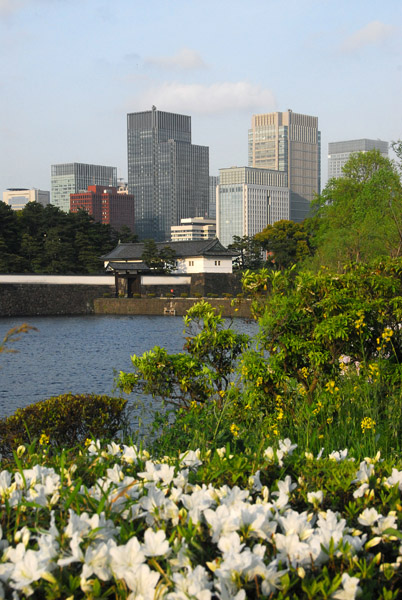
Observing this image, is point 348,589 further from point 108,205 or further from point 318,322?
point 108,205

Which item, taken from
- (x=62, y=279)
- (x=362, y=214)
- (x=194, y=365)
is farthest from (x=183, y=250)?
(x=194, y=365)

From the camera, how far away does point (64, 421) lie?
274 inches

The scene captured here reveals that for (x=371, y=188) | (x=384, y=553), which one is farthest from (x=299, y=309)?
(x=371, y=188)

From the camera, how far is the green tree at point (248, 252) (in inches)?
2484

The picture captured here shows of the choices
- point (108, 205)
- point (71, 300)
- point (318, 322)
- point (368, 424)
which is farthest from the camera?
point (108, 205)

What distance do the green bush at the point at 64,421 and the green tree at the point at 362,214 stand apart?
1632 cm

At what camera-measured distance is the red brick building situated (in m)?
173

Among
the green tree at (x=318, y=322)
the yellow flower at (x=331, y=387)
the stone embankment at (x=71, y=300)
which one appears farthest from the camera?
the stone embankment at (x=71, y=300)

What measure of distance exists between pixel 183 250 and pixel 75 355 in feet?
107

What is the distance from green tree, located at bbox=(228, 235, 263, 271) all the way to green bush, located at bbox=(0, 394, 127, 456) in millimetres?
55795

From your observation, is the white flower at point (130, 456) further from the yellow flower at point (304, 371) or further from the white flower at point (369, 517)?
the yellow flower at point (304, 371)

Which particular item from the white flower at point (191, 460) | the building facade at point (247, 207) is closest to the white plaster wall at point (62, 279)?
the white flower at point (191, 460)

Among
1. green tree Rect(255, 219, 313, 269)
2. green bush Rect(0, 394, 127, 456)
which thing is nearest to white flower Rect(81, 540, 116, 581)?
green bush Rect(0, 394, 127, 456)

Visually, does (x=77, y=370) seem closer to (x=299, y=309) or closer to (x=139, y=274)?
(x=299, y=309)
